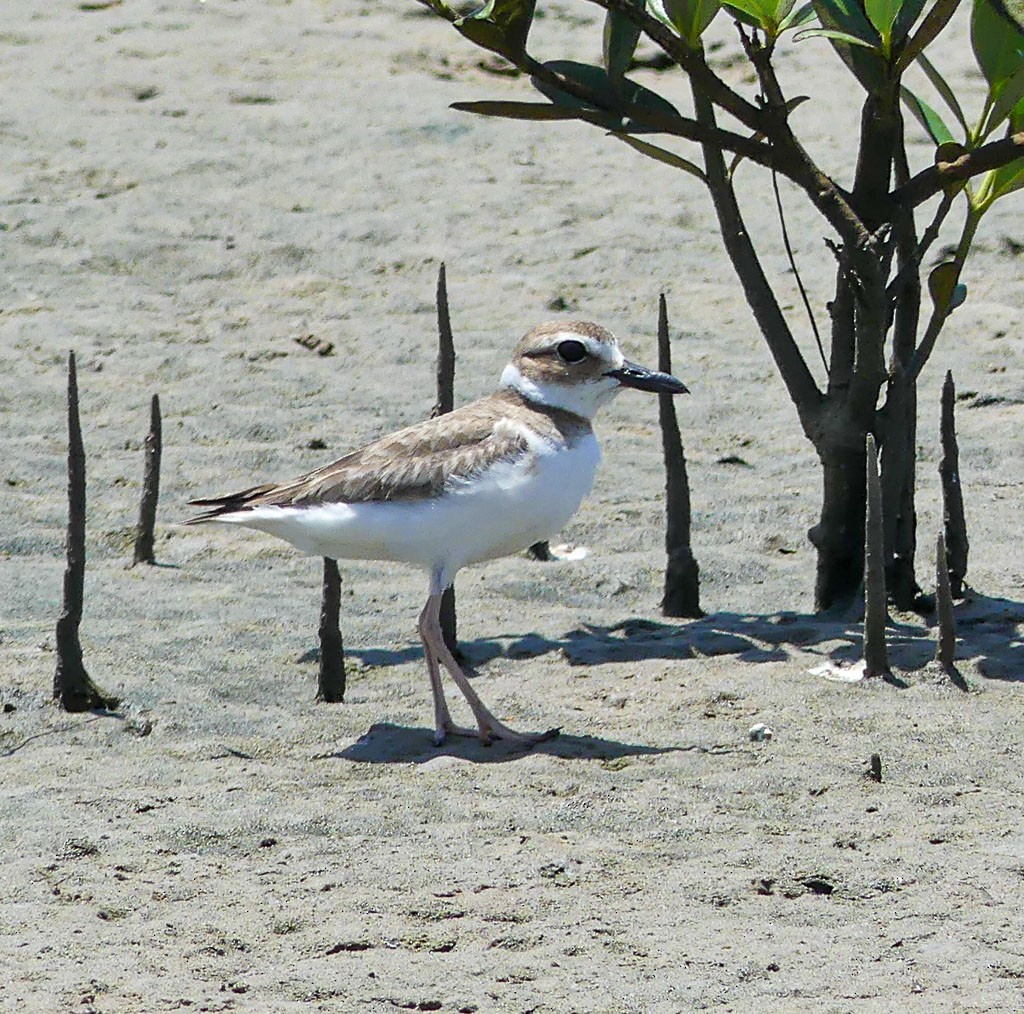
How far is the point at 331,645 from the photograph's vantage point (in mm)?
5570

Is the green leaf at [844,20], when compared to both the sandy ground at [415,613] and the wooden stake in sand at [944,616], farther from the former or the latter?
the sandy ground at [415,613]

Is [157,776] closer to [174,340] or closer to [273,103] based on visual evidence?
[174,340]

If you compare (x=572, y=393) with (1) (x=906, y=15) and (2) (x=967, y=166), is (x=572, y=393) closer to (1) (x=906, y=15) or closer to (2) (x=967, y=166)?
(2) (x=967, y=166)

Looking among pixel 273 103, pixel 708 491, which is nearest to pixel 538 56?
pixel 273 103

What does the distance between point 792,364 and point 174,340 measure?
369cm

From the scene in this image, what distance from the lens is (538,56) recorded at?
37.9 feet

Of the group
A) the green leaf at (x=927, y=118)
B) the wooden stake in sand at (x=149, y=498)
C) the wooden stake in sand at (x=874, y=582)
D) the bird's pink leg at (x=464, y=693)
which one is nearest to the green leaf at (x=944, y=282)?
the green leaf at (x=927, y=118)

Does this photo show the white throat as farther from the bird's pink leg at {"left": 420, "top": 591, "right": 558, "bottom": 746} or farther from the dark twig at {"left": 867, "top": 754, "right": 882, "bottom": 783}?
the dark twig at {"left": 867, "top": 754, "right": 882, "bottom": 783}

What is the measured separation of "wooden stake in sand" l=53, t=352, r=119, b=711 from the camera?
208 inches

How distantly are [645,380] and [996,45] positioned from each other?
1.54 m

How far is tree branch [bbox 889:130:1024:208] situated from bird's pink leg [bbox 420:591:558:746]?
2.08m

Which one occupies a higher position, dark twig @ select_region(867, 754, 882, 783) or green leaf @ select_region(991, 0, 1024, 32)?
green leaf @ select_region(991, 0, 1024, 32)

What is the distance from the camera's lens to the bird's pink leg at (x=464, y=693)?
5.28 meters

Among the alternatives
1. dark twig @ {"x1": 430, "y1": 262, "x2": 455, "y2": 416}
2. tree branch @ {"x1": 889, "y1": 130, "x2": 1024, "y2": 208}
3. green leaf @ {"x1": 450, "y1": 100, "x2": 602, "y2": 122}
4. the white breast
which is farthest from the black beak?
tree branch @ {"x1": 889, "y1": 130, "x2": 1024, "y2": 208}
